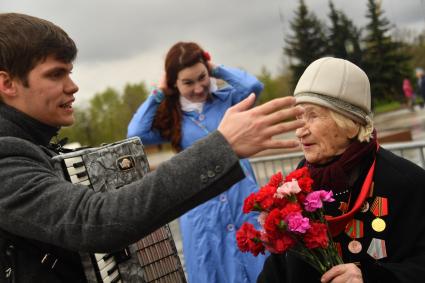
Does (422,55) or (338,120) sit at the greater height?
(338,120)

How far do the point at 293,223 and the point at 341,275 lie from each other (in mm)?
355

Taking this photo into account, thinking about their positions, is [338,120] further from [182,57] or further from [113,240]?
[182,57]

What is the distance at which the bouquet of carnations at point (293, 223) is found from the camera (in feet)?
5.60

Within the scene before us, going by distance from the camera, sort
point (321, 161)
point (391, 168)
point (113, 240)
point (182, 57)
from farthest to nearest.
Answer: point (182, 57)
point (321, 161)
point (391, 168)
point (113, 240)

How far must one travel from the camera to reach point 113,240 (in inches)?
52.8

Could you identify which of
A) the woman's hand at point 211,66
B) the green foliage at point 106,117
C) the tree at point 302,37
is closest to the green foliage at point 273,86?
the tree at point 302,37

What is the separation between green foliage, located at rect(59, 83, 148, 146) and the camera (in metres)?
40.2

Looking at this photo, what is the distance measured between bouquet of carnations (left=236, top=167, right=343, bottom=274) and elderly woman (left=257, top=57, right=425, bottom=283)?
15 centimetres

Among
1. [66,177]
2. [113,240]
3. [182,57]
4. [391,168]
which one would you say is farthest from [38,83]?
[182,57]

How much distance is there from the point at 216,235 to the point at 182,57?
1.50 metres

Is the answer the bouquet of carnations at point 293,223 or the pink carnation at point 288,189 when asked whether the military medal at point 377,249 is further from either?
the pink carnation at point 288,189

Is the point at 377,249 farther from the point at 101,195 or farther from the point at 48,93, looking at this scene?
the point at 48,93

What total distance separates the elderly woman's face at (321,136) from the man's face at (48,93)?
1.18 m

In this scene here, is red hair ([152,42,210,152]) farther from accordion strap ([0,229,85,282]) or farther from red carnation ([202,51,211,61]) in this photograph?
accordion strap ([0,229,85,282])
